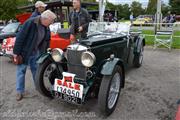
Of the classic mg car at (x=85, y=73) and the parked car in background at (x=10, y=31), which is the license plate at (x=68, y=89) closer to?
the classic mg car at (x=85, y=73)

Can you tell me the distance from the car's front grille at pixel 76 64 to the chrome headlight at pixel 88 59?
0.15m

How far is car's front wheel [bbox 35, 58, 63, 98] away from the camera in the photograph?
3.78 meters

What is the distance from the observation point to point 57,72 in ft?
12.7

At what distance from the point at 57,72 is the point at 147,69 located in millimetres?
3130

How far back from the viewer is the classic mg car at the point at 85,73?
3.19 m

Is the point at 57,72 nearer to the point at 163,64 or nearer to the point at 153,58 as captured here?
the point at 163,64

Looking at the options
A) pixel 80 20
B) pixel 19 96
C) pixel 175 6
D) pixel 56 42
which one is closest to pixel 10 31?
pixel 56 42

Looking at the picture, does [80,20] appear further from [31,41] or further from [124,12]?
[124,12]

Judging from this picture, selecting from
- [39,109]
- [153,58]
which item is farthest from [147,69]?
[39,109]

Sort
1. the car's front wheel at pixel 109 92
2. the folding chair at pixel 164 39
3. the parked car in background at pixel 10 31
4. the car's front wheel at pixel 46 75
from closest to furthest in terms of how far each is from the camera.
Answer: the car's front wheel at pixel 109 92
the car's front wheel at pixel 46 75
the parked car in background at pixel 10 31
the folding chair at pixel 164 39

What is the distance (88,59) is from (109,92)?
61 cm

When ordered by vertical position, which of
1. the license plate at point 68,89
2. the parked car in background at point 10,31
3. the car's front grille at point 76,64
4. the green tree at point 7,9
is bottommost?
the license plate at point 68,89

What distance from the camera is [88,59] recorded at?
3.24 metres

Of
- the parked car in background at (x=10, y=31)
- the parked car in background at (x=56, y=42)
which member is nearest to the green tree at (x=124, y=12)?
the parked car in background at (x=10, y=31)
